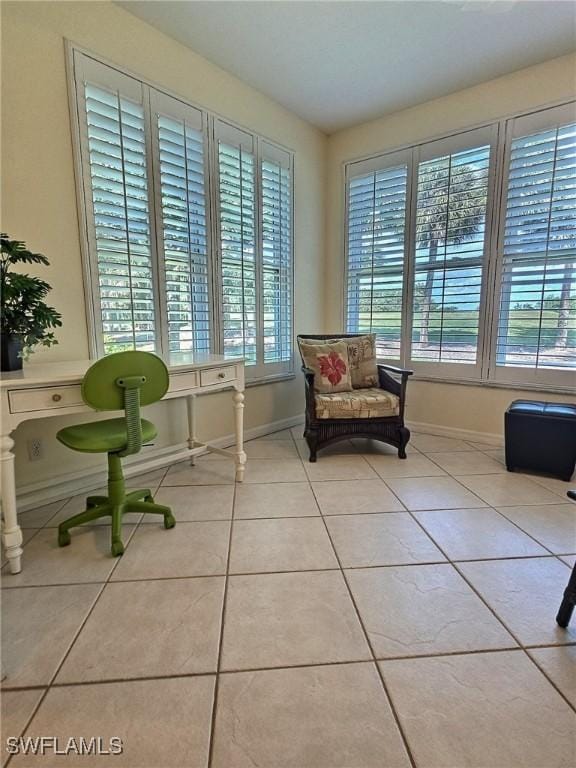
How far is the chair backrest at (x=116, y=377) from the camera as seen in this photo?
1.55 metres

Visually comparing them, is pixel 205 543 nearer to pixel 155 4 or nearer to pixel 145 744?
pixel 145 744

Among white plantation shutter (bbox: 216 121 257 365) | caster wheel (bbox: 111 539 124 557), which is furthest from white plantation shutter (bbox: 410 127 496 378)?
caster wheel (bbox: 111 539 124 557)

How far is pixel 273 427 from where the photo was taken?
3480 millimetres

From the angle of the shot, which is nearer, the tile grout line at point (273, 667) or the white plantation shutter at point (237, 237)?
the tile grout line at point (273, 667)

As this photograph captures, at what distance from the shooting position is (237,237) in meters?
2.94

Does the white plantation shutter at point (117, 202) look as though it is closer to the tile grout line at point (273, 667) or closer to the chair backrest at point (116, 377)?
the chair backrest at point (116, 377)

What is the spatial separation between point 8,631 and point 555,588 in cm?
192

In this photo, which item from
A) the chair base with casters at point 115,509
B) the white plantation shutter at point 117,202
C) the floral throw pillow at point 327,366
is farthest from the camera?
the floral throw pillow at point 327,366

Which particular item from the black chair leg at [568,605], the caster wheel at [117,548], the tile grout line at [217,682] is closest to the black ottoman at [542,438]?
the black chair leg at [568,605]

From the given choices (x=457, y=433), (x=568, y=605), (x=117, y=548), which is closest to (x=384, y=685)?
(x=568, y=605)

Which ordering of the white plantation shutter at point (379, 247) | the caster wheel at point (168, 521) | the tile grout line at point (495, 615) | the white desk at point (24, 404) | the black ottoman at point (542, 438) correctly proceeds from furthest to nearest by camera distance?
the white plantation shutter at point (379, 247)
the black ottoman at point (542, 438)
the caster wheel at point (168, 521)
the white desk at point (24, 404)
the tile grout line at point (495, 615)

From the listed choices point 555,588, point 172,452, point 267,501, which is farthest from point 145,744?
point 172,452

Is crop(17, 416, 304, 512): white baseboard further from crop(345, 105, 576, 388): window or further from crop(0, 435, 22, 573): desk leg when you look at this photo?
crop(345, 105, 576, 388): window

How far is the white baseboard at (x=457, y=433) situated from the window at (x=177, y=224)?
1.41 m
